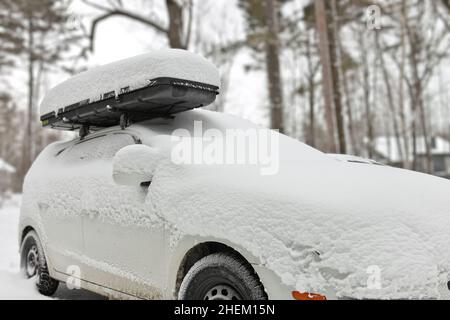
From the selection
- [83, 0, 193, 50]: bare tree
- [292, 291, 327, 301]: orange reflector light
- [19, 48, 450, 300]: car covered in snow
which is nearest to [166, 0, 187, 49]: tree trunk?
[83, 0, 193, 50]: bare tree

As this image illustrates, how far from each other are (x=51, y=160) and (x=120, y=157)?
6.41 feet

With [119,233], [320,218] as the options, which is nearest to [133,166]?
[119,233]

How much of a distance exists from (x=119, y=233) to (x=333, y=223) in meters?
1.68

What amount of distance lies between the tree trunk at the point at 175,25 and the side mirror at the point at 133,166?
28.1 ft

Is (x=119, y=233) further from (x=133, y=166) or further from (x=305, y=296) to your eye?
(x=305, y=296)

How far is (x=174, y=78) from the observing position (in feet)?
10.7

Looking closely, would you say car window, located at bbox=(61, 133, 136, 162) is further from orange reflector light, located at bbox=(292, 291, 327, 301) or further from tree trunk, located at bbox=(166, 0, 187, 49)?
tree trunk, located at bbox=(166, 0, 187, 49)

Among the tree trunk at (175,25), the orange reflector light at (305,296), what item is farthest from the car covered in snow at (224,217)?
the tree trunk at (175,25)

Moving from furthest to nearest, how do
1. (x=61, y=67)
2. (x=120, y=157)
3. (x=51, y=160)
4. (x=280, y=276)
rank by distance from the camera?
(x=61, y=67)
(x=51, y=160)
(x=120, y=157)
(x=280, y=276)

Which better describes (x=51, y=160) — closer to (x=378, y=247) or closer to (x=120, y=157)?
(x=120, y=157)

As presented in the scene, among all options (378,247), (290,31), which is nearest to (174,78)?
(378,247)

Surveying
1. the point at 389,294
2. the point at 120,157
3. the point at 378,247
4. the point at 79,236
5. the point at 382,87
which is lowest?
the point at 389,294

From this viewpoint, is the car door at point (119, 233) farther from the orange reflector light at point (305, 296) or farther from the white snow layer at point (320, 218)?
the orange reflector light at point (305, 296)

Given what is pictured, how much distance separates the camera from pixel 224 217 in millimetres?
2443
